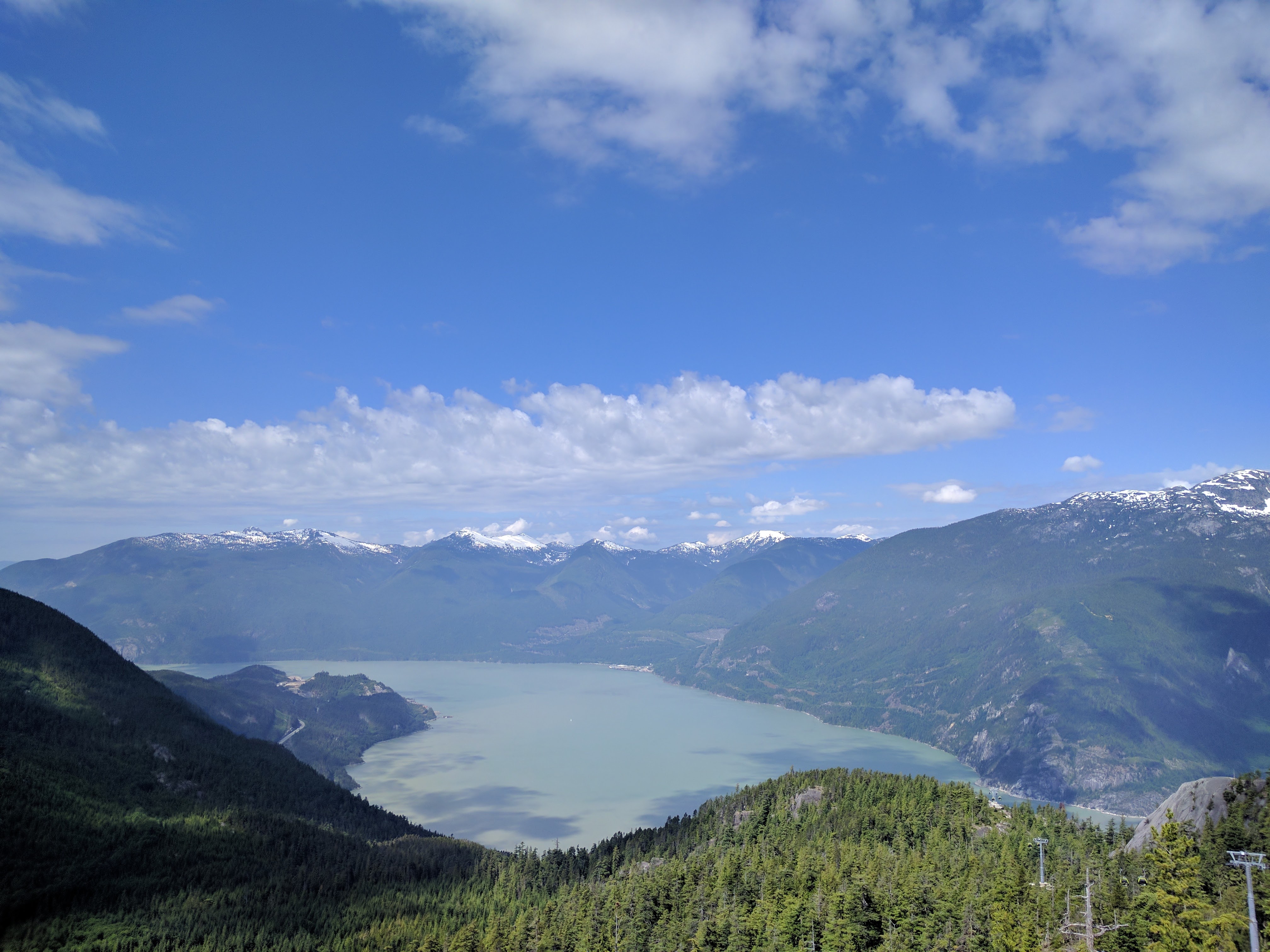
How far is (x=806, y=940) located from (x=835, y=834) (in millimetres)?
41900

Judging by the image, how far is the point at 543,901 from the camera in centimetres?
11325

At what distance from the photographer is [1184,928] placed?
157ft

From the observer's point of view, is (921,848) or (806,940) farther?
(921,848)

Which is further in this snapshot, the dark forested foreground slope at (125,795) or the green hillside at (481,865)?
the dark forested foreground slope at (125,795)

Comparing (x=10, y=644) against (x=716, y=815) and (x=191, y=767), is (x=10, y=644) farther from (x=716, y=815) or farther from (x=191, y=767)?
(x=716, y=815)

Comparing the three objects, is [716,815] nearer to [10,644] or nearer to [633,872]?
[633,872]

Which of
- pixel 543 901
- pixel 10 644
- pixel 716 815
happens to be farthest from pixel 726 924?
pixel 10 644

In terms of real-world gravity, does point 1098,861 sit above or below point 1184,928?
below

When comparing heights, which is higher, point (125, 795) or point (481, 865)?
point (125, 795)

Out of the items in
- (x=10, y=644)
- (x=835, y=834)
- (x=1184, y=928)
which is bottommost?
(x=835, y=834)

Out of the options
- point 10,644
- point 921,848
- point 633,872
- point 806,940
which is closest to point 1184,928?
point 806,940

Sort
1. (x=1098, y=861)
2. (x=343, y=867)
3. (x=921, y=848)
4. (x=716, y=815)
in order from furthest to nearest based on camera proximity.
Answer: (x=716, y=815) < (x=343, y=867) < (x=921, y=848) < (x=1098, y=861)

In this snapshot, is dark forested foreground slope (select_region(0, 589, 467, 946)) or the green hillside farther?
dark forested foreground slope (select_region(0, 589, 467, 946))

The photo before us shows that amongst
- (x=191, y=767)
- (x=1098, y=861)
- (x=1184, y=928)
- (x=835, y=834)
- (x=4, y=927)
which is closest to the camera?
(x=1184, y=928)
